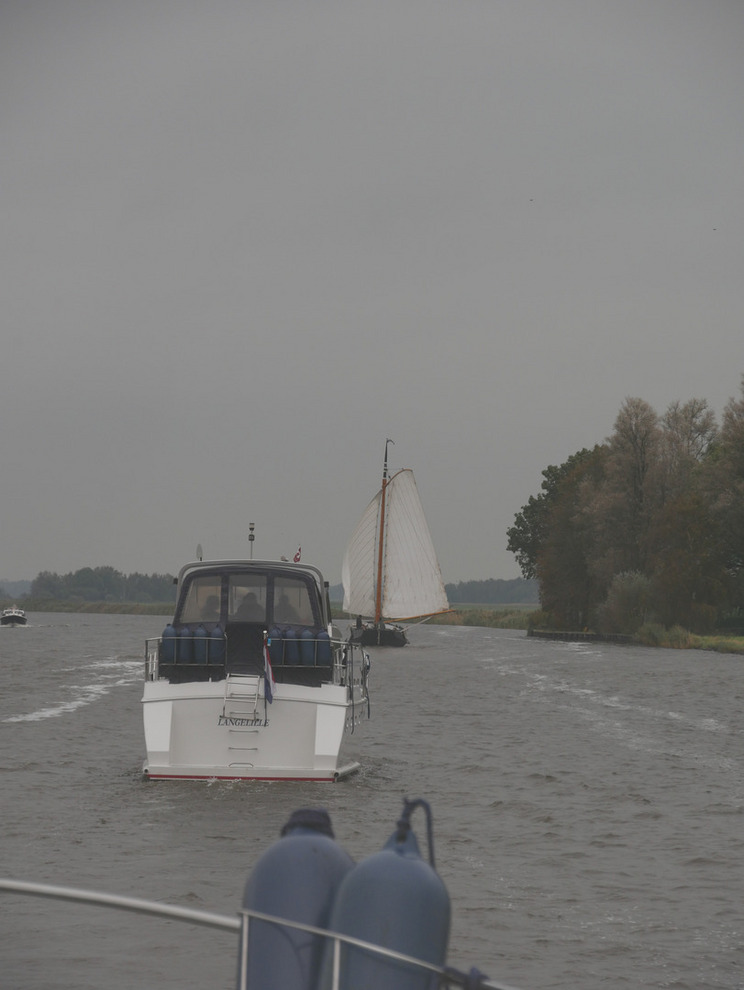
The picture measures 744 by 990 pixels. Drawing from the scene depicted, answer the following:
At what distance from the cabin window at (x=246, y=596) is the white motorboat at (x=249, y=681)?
16 mm

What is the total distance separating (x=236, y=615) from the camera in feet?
66.6

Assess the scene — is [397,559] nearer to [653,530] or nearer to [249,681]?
[653,530]

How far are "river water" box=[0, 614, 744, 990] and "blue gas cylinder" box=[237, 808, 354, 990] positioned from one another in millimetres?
5237

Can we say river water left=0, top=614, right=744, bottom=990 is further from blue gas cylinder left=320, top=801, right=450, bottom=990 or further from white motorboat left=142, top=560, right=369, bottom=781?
blue gas cylinder left=320, top=801, right=450, bottom=990

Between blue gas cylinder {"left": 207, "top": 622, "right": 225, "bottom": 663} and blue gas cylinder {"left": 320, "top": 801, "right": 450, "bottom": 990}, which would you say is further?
blue gas cylinder {"left": 207, "top": 622, "right": 225, "bottom": 663}

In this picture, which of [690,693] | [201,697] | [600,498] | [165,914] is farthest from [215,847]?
[600,498]

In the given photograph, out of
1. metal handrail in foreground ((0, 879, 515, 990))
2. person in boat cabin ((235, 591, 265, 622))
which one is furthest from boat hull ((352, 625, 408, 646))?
metal handrail in foreground ((0, 879, 515, 990))

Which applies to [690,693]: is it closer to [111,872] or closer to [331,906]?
[111,872]

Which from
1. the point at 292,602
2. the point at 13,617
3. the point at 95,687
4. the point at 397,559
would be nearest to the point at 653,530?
the point at 397,559

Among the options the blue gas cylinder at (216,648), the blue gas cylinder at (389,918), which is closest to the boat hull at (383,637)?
the blue gas cylinder at (216,648)

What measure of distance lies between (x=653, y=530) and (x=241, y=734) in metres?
69.7

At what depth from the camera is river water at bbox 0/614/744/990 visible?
1062 cm

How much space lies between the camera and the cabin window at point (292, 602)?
2047cm

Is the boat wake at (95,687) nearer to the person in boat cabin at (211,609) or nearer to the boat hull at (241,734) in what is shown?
the person in boat cabin at (211,609)
